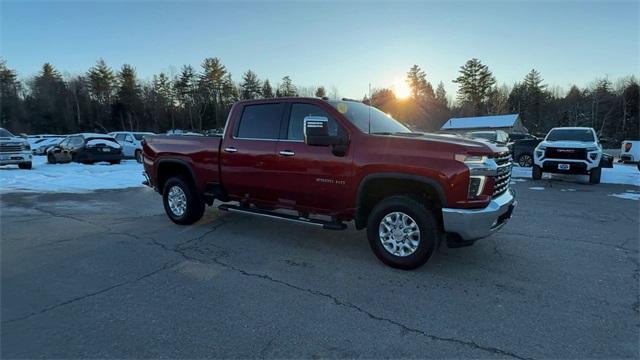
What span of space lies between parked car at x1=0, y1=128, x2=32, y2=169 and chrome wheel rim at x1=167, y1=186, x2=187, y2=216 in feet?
43.2

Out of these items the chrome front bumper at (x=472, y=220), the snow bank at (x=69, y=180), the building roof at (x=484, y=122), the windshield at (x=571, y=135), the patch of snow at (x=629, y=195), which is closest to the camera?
the chrome front bumper at (x=472, y=220)

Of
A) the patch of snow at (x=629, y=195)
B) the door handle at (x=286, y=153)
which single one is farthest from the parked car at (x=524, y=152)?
the door handle at (x=286, y=153)

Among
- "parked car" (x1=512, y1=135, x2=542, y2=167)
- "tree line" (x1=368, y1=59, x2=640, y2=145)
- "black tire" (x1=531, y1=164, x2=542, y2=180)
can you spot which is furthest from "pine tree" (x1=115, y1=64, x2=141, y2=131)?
"black tire" (x1=531, y1=164, x2=542, y2=180)

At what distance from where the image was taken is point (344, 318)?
11.2 ft

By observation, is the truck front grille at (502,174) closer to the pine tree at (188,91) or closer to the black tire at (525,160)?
the black tire at (525,160)

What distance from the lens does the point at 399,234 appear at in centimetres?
450

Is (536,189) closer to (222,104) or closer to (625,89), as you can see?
(222,104)

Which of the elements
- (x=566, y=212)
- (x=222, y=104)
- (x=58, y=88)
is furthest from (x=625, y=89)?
(x=58, y=88)

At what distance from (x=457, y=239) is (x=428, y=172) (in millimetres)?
836

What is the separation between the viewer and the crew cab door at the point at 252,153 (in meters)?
5.54

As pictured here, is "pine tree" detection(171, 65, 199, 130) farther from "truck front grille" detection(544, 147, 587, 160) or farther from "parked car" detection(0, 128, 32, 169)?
"truck front grille" detection(544, 147, 587, 160)

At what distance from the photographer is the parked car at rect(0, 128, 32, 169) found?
15.3 m

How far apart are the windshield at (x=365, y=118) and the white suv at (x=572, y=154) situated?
30.7 ft

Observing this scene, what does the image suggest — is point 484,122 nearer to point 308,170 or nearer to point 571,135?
point 571,135
